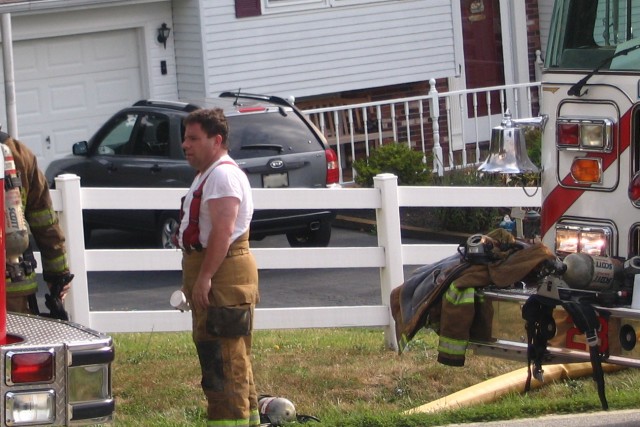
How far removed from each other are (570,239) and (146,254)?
3.14 m

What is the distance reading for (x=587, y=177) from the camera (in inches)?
245

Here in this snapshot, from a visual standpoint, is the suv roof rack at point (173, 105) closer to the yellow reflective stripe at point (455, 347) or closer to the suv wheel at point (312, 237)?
the suv wheel at point (312, 237)

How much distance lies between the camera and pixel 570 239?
630 cm

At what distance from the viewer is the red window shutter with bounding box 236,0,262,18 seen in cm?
1750

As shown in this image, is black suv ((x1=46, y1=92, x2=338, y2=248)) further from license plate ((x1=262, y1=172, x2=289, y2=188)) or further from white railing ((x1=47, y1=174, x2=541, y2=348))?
white railing ((x1=47, y1=174, x2=541, y2=348))

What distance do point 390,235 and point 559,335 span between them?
9.21 ft

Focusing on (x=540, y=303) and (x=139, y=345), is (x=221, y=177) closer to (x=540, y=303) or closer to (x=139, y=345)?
(x=540, y=303)

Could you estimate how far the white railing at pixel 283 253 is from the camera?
824 centimetres

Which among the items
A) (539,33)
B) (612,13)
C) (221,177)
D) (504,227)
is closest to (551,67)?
(612,13)

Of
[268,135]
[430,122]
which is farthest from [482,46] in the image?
[268,135]

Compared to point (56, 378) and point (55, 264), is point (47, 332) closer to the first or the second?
point (56, 378)

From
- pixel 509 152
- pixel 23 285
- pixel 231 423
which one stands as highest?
pixel 509 152

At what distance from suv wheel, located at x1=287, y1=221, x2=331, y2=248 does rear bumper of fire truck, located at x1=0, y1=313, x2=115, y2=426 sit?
29.7 ft

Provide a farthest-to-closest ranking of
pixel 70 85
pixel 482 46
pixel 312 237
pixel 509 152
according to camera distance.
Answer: pixel 482 46, pixel 70 85, pixel 312 237, pixel 509 152
